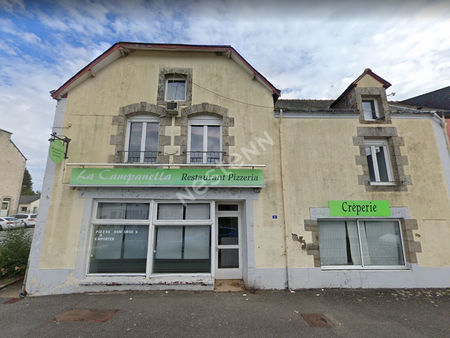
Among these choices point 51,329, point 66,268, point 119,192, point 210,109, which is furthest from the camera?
point 210,109

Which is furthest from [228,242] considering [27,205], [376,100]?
[27,205]

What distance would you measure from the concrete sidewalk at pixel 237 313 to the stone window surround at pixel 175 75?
5.57 metres

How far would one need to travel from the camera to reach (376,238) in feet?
20.9


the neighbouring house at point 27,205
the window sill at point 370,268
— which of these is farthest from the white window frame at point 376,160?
the neighbouring house at point 27,205

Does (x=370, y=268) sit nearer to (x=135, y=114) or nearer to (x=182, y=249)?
(x=182, y=249)

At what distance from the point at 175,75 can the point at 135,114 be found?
187cm

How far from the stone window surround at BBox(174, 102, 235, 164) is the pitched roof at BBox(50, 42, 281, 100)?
163 centimetres

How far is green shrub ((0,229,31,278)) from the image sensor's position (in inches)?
258

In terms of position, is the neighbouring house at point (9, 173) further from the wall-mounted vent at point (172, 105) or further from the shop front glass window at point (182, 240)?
the shop front glass window at point (182, 240)

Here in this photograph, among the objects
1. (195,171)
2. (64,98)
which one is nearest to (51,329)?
(195,171)

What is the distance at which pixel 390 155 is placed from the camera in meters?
6.81

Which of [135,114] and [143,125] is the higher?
[135,114]

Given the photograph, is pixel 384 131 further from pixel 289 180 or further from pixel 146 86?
pixel 146 86

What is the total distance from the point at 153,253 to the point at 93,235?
183cm
